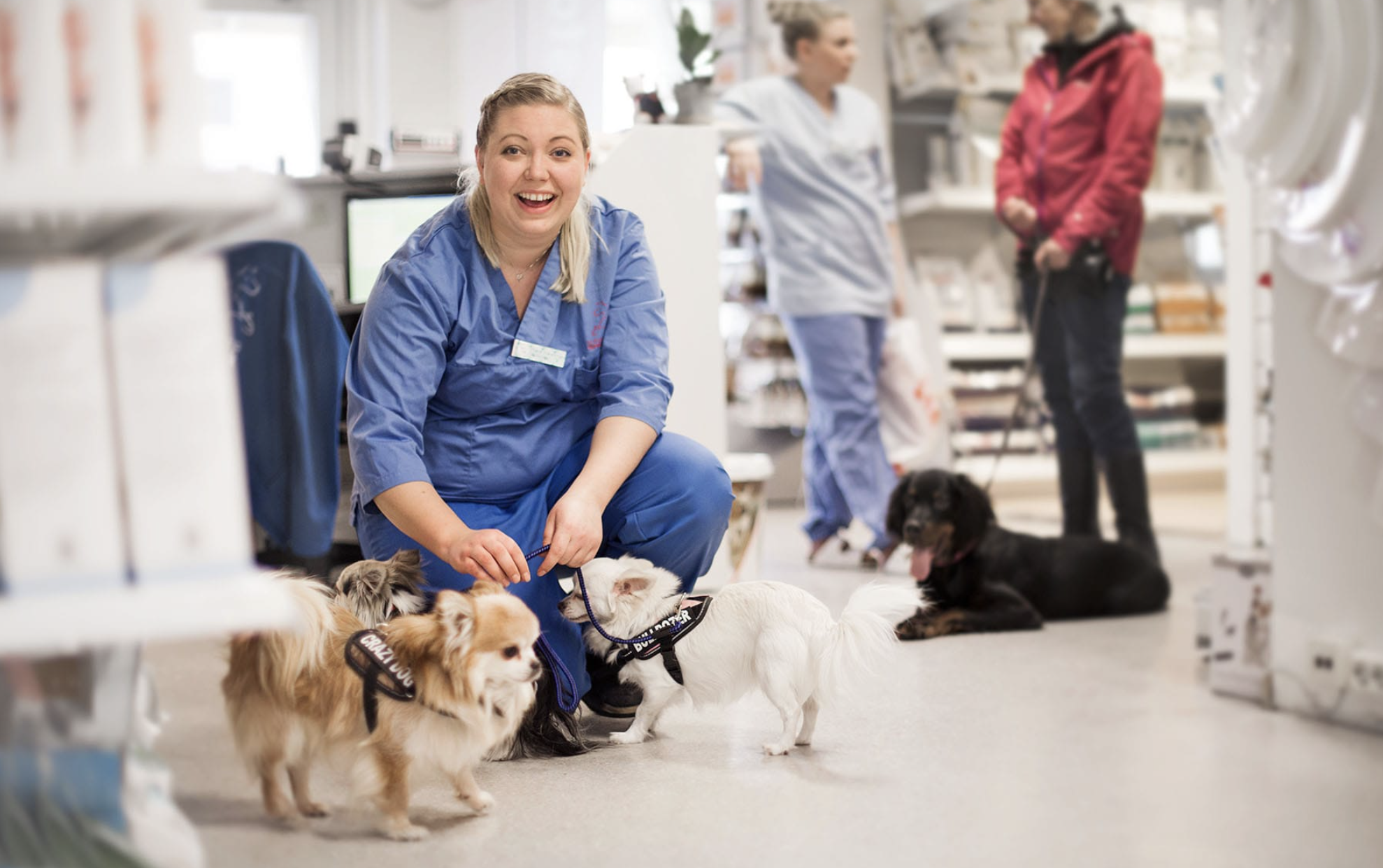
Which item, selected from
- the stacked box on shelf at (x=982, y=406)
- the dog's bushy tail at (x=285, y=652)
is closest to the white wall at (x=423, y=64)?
the stacked box on shelf at (x=982, y=406)

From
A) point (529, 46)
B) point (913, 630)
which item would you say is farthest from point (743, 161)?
point (913, 630)

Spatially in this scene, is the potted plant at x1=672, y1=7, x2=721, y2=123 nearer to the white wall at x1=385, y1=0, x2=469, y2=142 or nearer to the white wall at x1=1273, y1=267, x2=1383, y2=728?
the white wall at x1=1273, y1=267, x2=1383, y2=728

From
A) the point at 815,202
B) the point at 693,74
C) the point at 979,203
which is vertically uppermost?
the point at 693,74

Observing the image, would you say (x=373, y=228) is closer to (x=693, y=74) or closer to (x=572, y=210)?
(x=693, y=74)

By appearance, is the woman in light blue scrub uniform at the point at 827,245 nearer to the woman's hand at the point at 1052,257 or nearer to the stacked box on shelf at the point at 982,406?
the woman's hand at the point at 1052,257

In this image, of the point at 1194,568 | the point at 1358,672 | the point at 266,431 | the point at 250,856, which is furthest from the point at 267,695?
the point at 1194,568

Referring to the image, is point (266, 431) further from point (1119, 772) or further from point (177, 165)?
point (1119, 772)

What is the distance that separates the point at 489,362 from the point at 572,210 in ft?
0.89

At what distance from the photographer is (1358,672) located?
1802 mm

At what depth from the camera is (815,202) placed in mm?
3840

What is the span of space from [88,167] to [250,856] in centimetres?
78

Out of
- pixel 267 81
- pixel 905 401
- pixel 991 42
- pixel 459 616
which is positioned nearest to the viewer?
pixel 459 616

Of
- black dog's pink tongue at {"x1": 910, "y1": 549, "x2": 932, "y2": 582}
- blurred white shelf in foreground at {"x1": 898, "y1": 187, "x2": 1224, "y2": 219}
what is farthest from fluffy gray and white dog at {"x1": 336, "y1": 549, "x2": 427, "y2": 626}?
blurred white shelf in foreground at {"x1": 898, "y1": 187, "x2": 1224, "y2": 219}

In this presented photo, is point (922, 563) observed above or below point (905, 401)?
below
